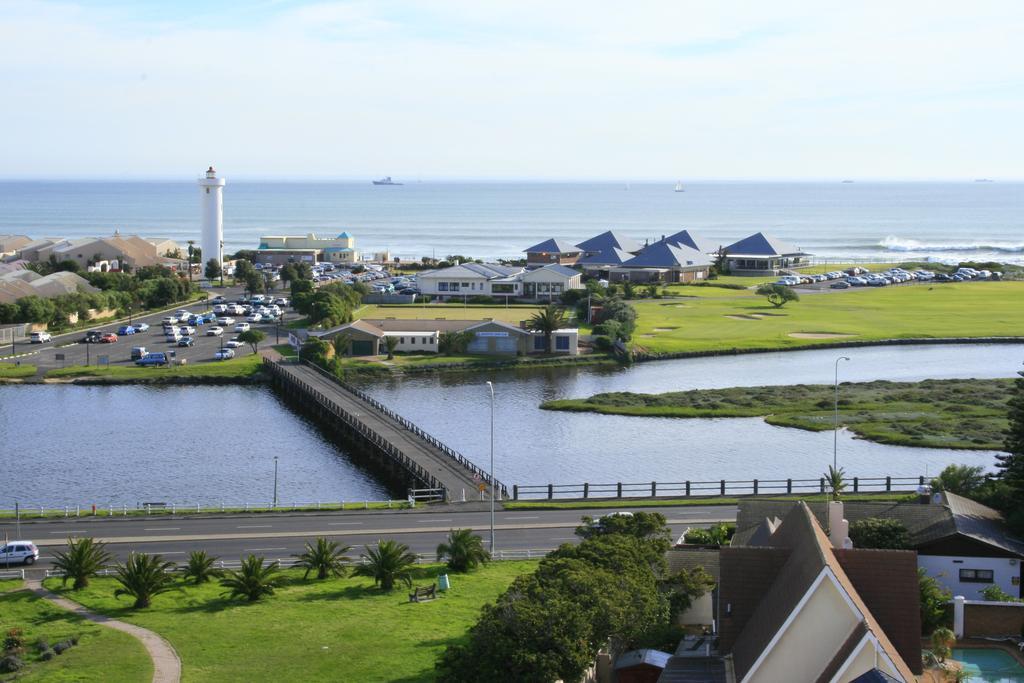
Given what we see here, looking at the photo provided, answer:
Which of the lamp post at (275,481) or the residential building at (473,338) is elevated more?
the residential building at (473,338)

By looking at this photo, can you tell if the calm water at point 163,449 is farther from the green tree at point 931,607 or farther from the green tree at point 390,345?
the green tree at point 931,607

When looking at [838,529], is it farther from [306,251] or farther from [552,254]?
[306,251]

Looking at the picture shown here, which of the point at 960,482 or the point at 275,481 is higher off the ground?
the point at 960,482

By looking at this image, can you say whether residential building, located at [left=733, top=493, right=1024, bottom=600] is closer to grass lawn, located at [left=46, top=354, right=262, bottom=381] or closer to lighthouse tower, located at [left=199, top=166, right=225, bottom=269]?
grass lawn, located at [left=46, top=354, right=262, bottom=381]

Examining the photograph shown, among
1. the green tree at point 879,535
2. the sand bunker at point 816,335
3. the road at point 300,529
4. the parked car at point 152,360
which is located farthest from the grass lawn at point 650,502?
the sand bunker at point 816,335

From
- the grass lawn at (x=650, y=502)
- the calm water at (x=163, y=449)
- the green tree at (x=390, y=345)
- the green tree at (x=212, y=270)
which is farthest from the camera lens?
the green tree at (x=212, y=270)

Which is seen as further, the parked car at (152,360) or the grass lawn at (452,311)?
the grass lawn at (452,311)

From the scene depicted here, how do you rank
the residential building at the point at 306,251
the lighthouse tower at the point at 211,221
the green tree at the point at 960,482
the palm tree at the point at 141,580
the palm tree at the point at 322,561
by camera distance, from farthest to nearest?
the residential building at the point at 306,251 < the lighthouse tower at the point at 211,221 < the green tree at the point at 960,482 < the palm tree at the point at 322,561 < the palm tree at the point at 141,580

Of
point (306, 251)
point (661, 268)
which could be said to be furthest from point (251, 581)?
point (306, 251)
